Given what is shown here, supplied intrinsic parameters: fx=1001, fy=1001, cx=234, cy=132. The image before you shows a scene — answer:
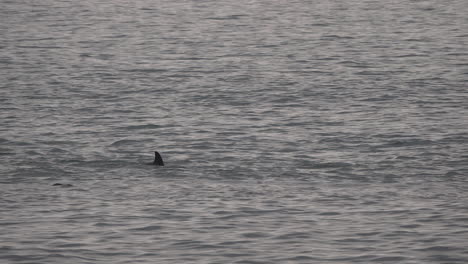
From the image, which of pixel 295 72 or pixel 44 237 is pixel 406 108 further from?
pixel 44 237

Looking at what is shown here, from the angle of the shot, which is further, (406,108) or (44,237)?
(406,108)

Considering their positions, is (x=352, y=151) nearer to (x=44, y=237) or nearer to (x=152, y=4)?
(x=44, y=237)

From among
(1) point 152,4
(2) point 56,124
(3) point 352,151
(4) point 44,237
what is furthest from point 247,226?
(1) point 152,4

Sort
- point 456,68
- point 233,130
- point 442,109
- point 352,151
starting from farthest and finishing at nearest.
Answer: point 456,68 → point 442,109 → point 233,130 → point 352,151

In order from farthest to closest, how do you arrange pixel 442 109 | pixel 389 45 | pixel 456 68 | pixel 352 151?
pixel 389 45 → pixel 456 68 → pixel 442 109 → pixel 352 151

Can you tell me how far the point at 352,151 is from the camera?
30.8 metres

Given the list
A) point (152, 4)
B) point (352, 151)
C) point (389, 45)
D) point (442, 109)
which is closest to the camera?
point (352, 151)

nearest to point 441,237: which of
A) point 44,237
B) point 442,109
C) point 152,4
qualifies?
point 44,237

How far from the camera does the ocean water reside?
21562 mm

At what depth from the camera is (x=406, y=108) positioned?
123ft

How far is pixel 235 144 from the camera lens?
32.0 metres

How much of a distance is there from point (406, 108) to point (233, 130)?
7.28 metres

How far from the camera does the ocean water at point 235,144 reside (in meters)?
21.6

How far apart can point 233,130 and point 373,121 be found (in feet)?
16.6
